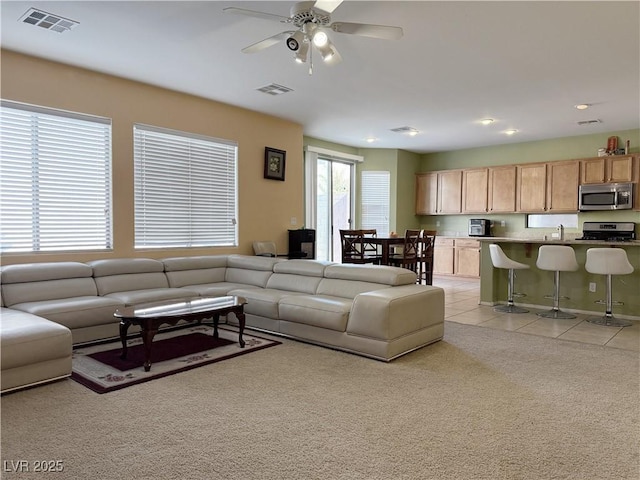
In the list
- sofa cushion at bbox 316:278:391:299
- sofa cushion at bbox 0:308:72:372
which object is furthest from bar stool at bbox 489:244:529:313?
sofa cushion at bbox 0:308:72:372

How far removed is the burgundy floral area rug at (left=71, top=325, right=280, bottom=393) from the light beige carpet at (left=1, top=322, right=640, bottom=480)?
0.48ft

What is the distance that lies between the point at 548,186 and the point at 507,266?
11.4 ft

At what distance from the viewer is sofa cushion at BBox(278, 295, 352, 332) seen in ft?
12.6

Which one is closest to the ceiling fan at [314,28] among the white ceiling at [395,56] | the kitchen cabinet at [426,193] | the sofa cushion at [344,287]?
the white ceiling at [395,56]

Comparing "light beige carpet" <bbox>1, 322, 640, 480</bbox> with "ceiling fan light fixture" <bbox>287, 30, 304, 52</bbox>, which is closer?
"light beige carpet" <bbox>1, 322, 640, 480</bbox>

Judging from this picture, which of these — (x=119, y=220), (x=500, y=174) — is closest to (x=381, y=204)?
(x=500, y=174)

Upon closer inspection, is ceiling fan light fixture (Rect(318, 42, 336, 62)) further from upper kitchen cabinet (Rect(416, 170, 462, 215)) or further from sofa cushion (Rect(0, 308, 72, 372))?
upper kitchen cabinet (Rect(416, 170, 462, 215))

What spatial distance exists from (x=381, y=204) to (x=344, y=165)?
3.92ft

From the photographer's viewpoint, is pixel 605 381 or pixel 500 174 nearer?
pixel 605 381

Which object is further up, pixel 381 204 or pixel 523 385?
pixel 381 204

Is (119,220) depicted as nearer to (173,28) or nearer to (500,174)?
(173,28)

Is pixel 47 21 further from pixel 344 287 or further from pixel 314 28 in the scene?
pixel 344 287

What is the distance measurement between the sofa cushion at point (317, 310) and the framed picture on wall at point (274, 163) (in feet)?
9.96

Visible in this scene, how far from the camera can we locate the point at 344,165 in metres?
9.51
